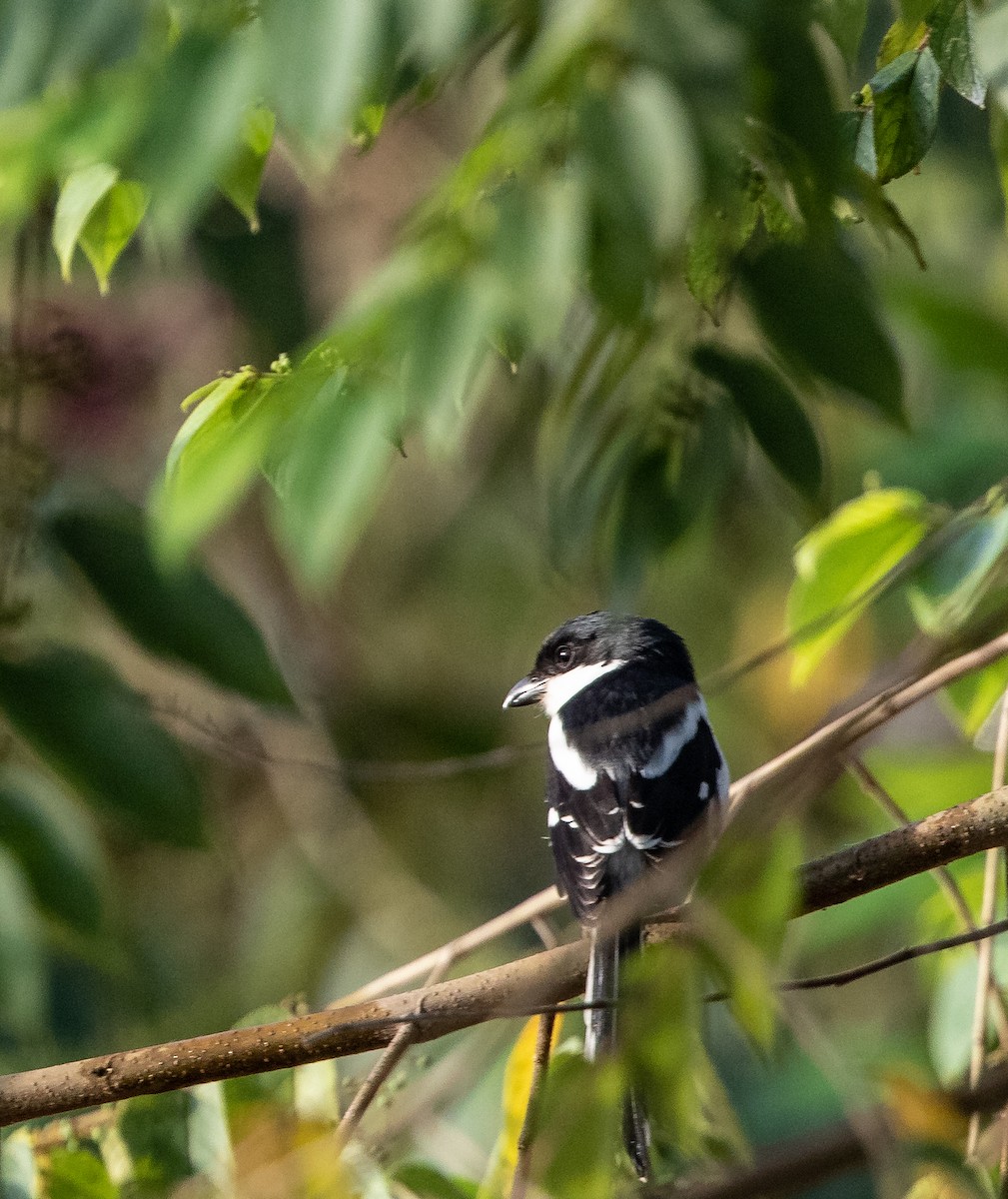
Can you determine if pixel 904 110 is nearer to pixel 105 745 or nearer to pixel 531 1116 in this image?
pixel 531 1116

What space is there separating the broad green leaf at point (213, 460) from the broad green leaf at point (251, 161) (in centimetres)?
47

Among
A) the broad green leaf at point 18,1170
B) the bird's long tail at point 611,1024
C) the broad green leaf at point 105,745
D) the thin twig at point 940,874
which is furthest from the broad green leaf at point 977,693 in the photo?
the broad green leaf at point 18,1170

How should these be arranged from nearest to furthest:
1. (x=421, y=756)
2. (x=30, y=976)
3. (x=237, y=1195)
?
(x=237, y=1195), (x=30, y=976), (x=421, y=756)

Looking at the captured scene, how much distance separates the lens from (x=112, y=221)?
7.99ft

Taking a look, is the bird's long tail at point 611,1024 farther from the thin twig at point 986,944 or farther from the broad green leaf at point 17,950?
the broad green leaf at point 17,950

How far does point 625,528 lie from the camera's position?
3.09m

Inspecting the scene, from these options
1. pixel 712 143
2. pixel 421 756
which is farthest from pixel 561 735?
pixel 421 756

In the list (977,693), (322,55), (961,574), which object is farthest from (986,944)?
(322,55)

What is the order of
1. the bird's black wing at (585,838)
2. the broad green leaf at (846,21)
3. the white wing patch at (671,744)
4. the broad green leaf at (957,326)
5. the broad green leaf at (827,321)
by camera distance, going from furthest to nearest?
the white wing patch at (671,744)
the bird's black wing at (585,838)
the broad green leaf at (827,321)
the broad green leaf at (846,21)
the broad green leaf at (957,326)

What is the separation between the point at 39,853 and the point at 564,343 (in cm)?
146

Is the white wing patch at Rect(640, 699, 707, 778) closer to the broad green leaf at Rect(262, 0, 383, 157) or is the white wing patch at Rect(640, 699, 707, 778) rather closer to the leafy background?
the leafy background

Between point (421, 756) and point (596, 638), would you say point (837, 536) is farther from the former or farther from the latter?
point (421, 756)

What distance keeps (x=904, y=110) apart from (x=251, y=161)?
3.34ft

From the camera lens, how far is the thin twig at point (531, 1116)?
181cm
